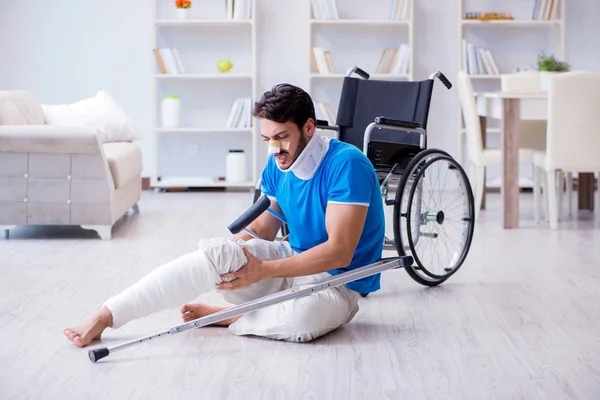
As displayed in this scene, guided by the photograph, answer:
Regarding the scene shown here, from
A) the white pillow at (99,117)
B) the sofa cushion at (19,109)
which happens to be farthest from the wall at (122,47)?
the sofa cushion at (19,109)

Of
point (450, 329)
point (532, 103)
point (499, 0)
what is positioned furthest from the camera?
point (499, 0)

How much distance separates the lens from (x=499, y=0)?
22.5 ft

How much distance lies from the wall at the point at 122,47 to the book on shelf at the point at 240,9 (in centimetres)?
24

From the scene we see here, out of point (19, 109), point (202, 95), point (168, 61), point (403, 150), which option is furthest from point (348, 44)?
point (403, 150)

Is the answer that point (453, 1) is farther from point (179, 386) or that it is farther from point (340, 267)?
point (179, 386)

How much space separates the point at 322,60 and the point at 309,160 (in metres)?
4.33

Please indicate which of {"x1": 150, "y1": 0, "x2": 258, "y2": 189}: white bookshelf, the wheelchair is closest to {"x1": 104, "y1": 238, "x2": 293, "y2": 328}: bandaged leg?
the wheelchair

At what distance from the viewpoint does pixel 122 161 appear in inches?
191

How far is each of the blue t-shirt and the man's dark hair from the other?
0.17 metres

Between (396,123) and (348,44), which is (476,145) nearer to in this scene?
(396,123)

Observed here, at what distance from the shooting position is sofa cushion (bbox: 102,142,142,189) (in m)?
4.69

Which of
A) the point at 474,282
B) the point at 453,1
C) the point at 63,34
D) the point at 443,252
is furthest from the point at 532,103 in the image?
the point at 63,34

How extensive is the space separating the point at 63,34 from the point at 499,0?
336 centimetres

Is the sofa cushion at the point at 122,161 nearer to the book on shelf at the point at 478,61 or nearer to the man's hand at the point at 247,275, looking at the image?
the man's hand at the point at 247,275
